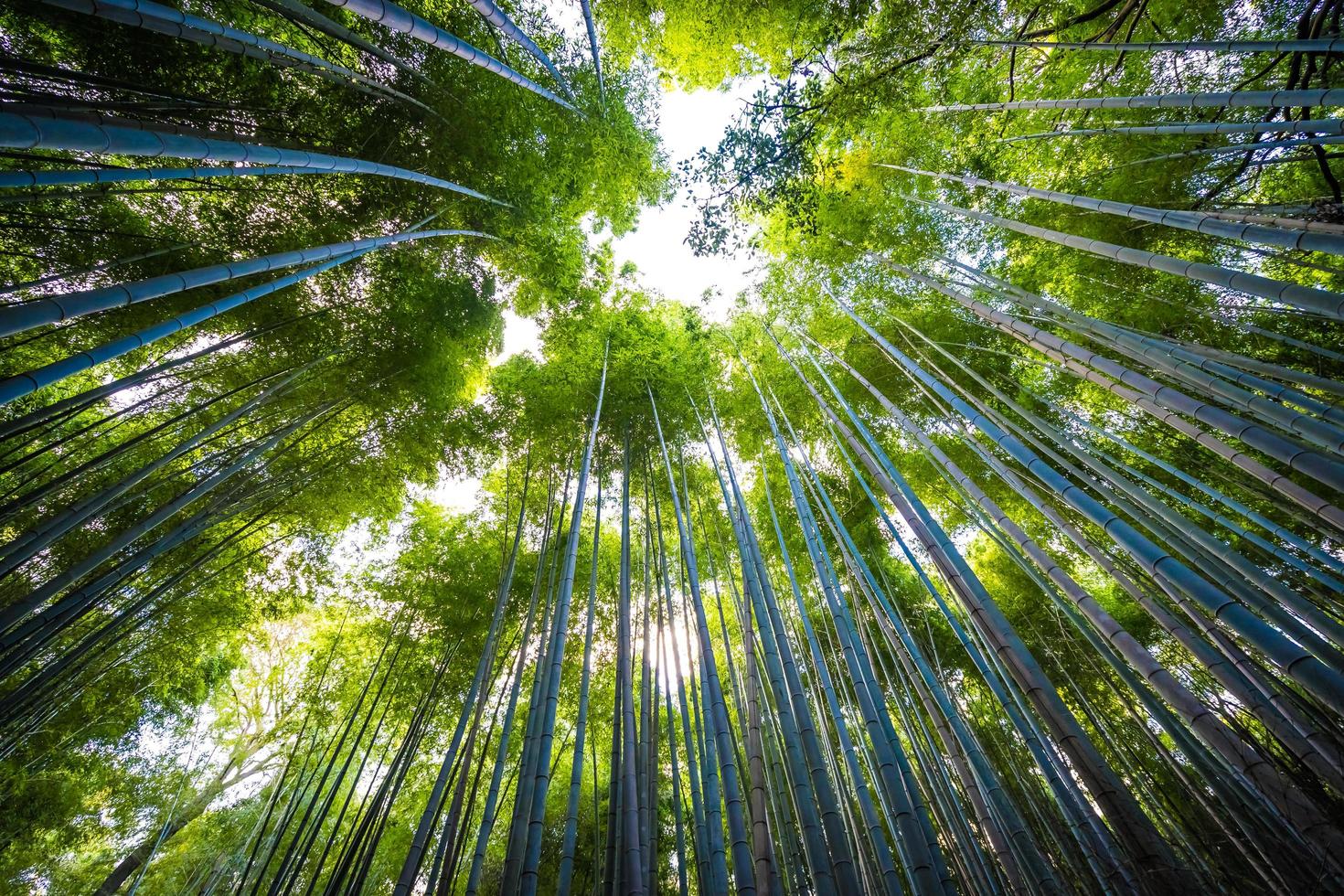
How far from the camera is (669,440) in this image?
5219 millimetres

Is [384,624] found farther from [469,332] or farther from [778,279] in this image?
[778,279]

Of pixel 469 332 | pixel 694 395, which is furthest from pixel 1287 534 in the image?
pixel 469 332

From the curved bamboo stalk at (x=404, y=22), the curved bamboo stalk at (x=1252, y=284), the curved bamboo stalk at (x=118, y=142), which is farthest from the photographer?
the curved bamboo stalk at (x=404, y=22)

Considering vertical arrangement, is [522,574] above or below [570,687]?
above

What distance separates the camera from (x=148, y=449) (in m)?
4.21

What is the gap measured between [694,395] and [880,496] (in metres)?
2.55

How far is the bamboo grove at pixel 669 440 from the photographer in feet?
5.86

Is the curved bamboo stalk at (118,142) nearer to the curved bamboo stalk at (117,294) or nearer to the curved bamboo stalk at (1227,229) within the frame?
the curved bamboo stalk at (117,294)

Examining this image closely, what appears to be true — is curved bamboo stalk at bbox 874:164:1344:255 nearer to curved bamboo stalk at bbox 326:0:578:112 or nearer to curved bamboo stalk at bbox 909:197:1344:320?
curved bamboo stalk at bbox 909:197:1344:320

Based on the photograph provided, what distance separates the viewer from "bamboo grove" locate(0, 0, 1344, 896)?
1.79m

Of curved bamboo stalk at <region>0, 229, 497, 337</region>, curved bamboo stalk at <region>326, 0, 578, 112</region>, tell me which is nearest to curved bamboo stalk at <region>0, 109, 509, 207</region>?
curved bamboo stalk at <region>0, 229, 497, 337</region>

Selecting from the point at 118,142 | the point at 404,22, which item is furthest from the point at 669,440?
the point at 118,142

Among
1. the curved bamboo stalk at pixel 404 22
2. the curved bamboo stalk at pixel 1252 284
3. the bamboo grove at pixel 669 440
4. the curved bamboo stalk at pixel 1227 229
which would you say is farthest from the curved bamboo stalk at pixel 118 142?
the curved bamboo stalk at pixel 1227 229

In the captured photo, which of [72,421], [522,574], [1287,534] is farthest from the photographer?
[522,574]
